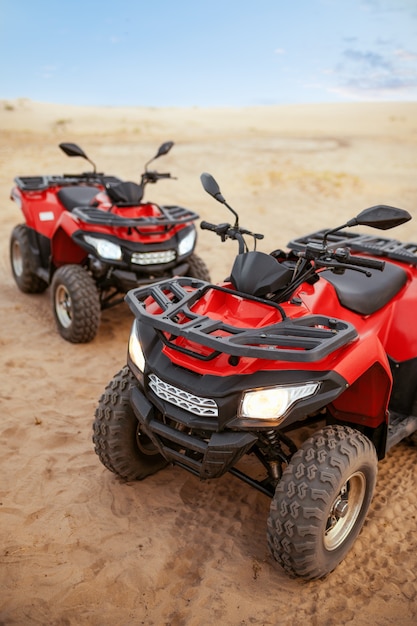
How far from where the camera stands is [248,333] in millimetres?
2543

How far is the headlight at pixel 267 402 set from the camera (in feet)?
8.20

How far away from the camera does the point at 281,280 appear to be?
9.25 feet

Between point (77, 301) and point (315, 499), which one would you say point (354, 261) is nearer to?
point (315, 499)

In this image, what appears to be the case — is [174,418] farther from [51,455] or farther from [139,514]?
[51,455]

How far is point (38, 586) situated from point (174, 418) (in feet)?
3.36

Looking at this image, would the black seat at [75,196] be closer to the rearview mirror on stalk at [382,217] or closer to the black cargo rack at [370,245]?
the black cargo rack at [370,245]

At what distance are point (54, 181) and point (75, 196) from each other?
640 millimetres

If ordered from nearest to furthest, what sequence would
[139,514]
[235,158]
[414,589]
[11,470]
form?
[414,589] < [139,514] < [11,470] < [235,158]

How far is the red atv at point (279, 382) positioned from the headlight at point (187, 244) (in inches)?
86.8

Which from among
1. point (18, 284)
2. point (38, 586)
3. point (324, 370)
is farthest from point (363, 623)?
point (18, 284)

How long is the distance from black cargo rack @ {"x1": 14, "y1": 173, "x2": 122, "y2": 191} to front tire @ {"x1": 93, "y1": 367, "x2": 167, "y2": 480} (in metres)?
3.64

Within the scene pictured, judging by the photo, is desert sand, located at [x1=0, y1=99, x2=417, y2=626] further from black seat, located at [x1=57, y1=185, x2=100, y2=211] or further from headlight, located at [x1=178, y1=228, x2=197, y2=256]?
black seat, located at [x1=57, y1=185, x2=100, y2=211]

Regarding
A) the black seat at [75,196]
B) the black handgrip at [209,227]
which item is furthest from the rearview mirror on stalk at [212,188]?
the black seat at [75,196]

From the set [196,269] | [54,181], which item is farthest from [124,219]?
[54,181]
